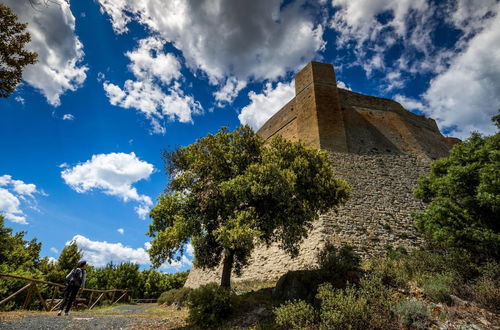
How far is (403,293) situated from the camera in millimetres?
6961

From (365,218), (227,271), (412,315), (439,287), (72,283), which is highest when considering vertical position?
(365,218)

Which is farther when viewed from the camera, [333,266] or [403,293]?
[333,266]

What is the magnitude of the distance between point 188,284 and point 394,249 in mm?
13750

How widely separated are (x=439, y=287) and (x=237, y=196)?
18.9 feet

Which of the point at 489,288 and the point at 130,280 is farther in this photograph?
the point at 130,280

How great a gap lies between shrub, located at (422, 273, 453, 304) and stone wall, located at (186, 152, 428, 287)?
4.10m

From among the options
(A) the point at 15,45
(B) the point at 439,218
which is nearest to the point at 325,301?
(B) the point at 439,218

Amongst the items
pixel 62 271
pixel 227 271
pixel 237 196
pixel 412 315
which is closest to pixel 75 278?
pixel 227 271

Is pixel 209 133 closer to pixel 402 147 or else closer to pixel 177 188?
pixel 177 188

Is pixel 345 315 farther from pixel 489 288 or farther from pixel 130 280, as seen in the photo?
pixel 130 280

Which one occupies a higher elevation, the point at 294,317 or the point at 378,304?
the point at 378,304

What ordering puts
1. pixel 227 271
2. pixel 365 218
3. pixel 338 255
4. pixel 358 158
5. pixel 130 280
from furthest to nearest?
pixel 130 280
pixel 358 158
pixel 365 218
pixel 338 255
pixel 227 271

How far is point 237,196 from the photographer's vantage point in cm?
801

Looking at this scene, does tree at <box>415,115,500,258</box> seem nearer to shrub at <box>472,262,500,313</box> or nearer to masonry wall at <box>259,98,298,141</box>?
shrub at <box>472,262,500,313</box>
